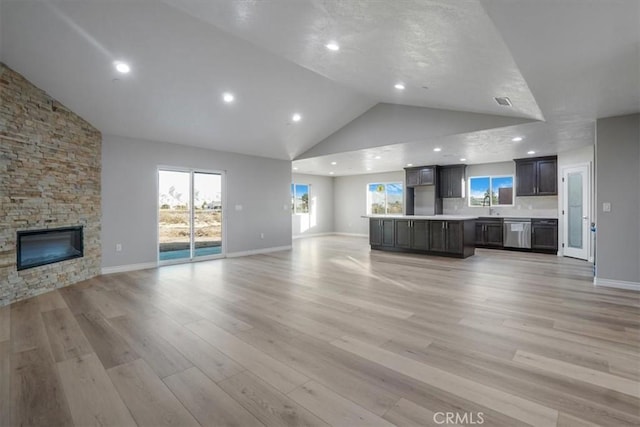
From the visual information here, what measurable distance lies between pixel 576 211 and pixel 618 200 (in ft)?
9.55

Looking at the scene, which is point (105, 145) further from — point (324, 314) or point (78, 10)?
point (324, 314)

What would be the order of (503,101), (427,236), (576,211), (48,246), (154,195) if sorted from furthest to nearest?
(427,236)
(576,211)
(154,195)
(48,246)
(503,101)

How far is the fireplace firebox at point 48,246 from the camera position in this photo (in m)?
4.07

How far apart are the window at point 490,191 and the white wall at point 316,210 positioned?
5.48m

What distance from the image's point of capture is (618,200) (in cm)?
438

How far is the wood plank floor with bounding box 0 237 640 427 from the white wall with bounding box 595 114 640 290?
0.45 m

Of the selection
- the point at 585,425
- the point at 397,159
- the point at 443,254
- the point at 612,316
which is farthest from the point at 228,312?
the point at 397,159

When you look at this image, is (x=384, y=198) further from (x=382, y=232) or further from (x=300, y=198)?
(x=382, y=232)

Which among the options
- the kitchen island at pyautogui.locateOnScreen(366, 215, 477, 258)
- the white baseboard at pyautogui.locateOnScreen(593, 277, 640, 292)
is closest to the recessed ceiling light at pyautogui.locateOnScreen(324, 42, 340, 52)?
the kitchen island at pyautogui.locateOnScreen(366, 215, 477, 258)

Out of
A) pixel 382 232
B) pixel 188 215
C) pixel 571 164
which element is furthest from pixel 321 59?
pixel 571 164

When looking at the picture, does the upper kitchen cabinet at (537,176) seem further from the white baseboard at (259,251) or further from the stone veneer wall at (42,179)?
the stone veneer wall at (42,179)

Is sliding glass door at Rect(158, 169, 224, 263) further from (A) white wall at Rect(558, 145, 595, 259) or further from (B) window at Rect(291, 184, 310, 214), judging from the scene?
(A) white wall at Rect(558, 145, 595, 259)

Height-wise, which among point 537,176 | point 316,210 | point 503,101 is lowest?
point 316,210

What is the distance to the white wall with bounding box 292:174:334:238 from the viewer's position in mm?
11648
